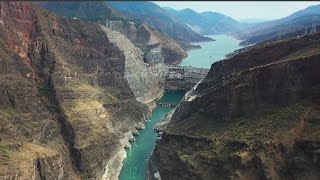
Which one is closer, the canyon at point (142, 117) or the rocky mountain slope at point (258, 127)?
the rocky mountain slope at point (258, 127)

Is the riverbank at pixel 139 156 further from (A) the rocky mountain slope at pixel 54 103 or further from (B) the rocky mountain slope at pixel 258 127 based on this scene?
(B) the rocky mountain slope at pixel 258 127

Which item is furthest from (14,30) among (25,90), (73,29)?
(73,29)

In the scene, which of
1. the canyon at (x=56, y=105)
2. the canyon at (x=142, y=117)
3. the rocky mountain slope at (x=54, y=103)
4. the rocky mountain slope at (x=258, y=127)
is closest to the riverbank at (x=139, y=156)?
the canyon at (x=142, y=117)

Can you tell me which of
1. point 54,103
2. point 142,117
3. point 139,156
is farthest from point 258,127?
point 142,117

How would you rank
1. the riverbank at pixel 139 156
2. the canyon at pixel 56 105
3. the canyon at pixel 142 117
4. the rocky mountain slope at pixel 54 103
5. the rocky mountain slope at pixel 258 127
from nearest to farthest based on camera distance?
the rocky mountain slope at pixel 258 127, the canyon at pixel 142 117, the rocky mountain slope at pixel 54 103, the canyon at pixel 56 105, the riverbank at pixel 139 156

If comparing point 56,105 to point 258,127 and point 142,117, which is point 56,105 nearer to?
point 142,117

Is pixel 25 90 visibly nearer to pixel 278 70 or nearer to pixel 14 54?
pixel 14 54

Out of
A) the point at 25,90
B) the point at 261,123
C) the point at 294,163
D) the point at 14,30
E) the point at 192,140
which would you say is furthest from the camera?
the point at 14,30

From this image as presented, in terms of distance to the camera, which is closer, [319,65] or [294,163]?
[294,163]
